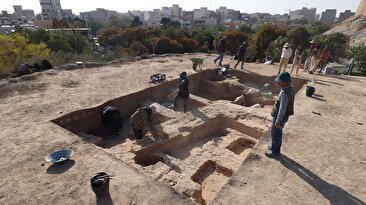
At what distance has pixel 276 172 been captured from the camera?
4477 millimetres

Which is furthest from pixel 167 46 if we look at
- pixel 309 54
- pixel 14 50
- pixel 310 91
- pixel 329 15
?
pixel 329 15

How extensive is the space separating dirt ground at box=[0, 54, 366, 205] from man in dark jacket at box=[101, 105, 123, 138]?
0.33m

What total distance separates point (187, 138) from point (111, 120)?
97.6 inches

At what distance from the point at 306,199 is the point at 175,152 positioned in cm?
347

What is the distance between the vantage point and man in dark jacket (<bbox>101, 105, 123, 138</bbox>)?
748 centimetres

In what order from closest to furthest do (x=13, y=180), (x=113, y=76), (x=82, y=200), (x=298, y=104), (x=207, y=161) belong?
(x=82, y=200)
(x=13, y=180)
(x=207, y=161)
(x=298, y=104)
(x=113, y=76)

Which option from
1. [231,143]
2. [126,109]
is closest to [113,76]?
[126,109]

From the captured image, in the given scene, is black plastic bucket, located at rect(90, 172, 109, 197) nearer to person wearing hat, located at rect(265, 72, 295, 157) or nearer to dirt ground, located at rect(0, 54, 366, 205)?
dirt ground, located at rect(0, 54, 366, 205)

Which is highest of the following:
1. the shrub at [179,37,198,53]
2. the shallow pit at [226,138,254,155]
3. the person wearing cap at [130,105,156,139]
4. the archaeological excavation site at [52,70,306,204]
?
the person wearing cap at [130,105,156,139]

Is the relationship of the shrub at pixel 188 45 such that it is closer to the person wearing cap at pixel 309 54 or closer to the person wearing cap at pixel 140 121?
the person wearing cap at pixel 309 54

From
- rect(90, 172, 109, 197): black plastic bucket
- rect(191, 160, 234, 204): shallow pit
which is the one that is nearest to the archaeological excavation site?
rect(191, 160, 234, 204): shallow pit

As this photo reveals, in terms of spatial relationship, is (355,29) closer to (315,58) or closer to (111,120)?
(315,58)

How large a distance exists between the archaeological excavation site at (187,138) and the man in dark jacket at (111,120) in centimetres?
26

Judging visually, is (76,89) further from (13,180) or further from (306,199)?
(306,199)
